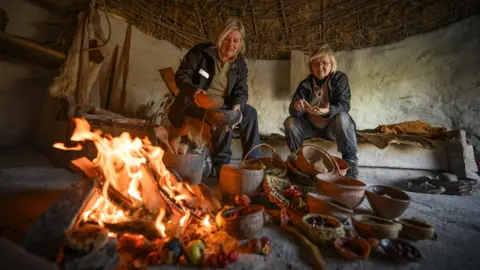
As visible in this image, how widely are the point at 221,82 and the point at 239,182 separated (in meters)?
1.48

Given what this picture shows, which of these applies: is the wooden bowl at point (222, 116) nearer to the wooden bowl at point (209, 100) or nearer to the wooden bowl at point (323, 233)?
the wooden bowl at point (209, 100)

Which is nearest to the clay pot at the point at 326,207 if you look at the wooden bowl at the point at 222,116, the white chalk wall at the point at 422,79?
the wooden bowl at the point at 222,116

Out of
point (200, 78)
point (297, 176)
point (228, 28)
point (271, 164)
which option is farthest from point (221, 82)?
point (297, 176)

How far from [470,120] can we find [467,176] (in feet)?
3.95

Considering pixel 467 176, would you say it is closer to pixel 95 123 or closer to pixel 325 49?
pixel 325 49

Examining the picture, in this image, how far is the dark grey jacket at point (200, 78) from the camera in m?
2.61

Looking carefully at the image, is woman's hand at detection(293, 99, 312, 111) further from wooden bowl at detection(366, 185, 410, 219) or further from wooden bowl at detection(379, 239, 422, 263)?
wooden bowl at detection(379, 239, 422, 263)

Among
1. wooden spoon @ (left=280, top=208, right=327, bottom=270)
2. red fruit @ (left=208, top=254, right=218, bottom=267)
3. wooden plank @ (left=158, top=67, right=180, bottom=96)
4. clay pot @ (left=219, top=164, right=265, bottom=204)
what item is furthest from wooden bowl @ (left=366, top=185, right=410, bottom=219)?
wooden plank @ (left=158, top=67, right=180, bottom=96)

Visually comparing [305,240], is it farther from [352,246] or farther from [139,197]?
[139,197]

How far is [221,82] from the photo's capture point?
277 cm

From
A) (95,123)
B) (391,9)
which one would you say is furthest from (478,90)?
(95,123)

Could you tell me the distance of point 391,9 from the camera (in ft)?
12.7

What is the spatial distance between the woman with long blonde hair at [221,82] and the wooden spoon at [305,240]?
1.16 meters

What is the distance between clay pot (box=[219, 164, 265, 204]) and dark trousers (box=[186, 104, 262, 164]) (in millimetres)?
782
